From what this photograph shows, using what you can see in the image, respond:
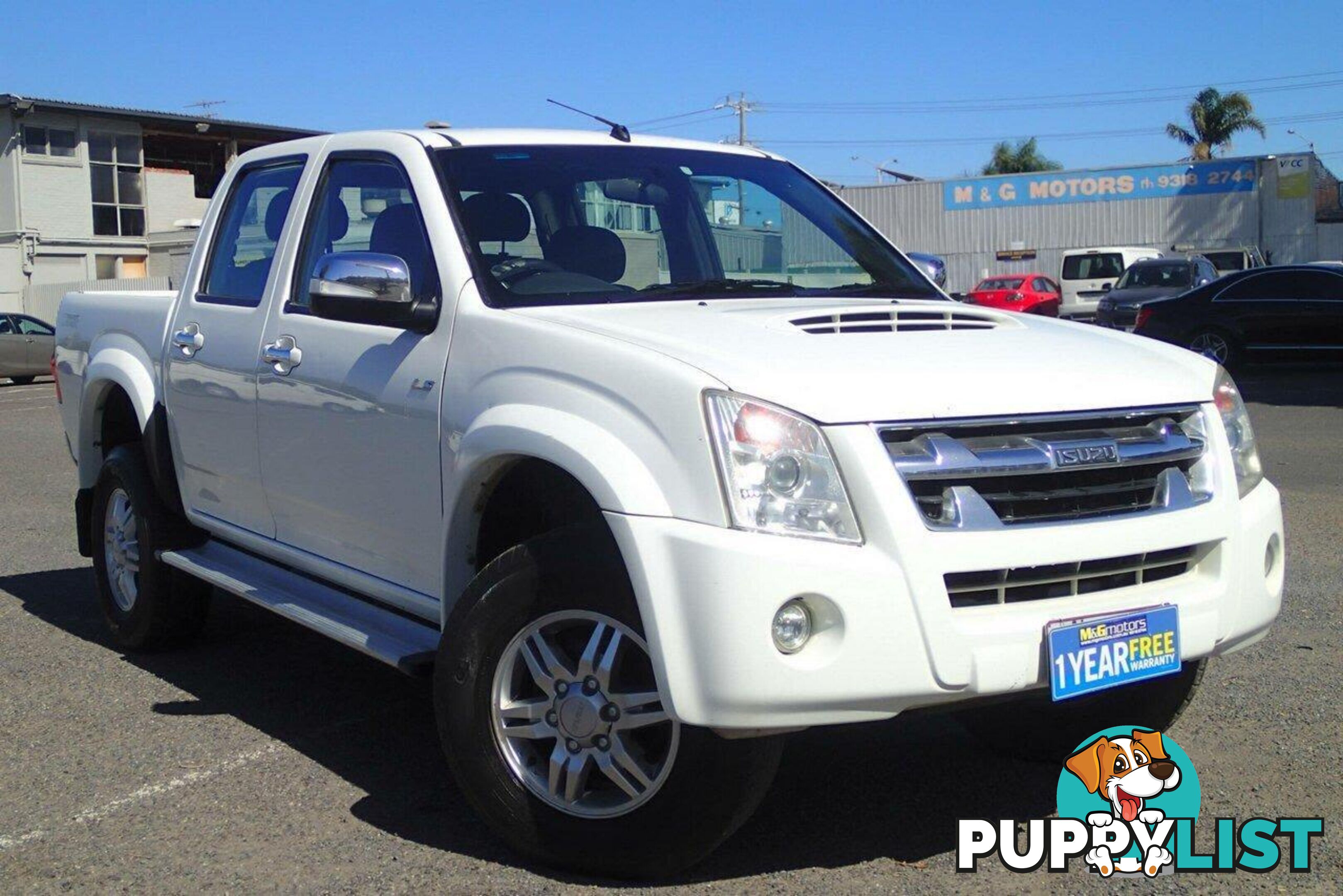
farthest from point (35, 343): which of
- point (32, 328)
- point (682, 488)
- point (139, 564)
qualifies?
point (682, 488)

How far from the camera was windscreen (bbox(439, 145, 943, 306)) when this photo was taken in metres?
4.50

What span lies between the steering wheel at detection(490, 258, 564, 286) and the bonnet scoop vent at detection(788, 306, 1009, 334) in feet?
2.85

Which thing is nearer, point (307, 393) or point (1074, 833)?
point (1074, 833)

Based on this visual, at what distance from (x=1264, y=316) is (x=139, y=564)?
17.4m

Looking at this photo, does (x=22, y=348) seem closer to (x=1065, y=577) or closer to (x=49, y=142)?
(x=49, y=142)

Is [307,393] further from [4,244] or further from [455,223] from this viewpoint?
[4,244]

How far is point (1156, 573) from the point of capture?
3.64m

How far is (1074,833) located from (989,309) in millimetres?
1492

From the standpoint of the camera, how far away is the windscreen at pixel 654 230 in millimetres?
4496

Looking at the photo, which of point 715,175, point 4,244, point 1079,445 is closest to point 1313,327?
point 715,175

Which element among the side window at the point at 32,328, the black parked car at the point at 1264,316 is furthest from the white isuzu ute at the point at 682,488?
the side window at the point at 32,328

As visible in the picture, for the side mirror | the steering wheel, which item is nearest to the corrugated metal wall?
the steering wheel

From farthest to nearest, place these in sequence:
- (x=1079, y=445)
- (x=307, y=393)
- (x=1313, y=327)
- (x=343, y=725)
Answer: (x=1313, y=327) → (x=343, y=725) → (x=307, y=393) → (x=1079, y=445)

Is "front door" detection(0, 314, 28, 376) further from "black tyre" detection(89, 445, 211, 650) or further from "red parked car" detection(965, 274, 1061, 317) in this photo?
"black tyre" detection(89, 445, 211, 650)
